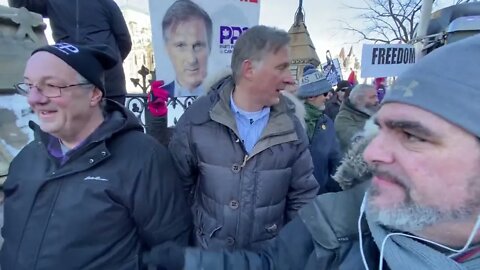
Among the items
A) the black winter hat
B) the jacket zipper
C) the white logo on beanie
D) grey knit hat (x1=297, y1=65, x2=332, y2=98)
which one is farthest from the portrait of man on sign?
the white logo on beanie

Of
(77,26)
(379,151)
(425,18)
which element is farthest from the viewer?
(425,18)

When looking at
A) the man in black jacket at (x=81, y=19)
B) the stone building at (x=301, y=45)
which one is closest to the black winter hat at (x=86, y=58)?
the man in black jacket at (x=81, y=19)

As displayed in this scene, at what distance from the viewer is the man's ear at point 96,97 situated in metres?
1.77

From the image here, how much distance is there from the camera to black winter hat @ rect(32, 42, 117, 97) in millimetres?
1665

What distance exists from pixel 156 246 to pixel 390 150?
1.17 metres

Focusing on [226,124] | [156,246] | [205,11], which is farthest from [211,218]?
[205,11]

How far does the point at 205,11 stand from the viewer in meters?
3.64

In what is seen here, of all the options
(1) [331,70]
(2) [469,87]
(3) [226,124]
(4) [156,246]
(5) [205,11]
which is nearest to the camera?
(2) [469,87]

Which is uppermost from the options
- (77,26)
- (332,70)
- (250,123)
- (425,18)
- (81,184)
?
(425,18)

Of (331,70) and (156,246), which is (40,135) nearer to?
(156,246)

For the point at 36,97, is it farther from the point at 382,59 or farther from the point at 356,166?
the point at 382,59

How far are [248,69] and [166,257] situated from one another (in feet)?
3.43

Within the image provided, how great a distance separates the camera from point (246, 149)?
1.96 m

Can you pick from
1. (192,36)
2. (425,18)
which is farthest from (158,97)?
(425,18)
